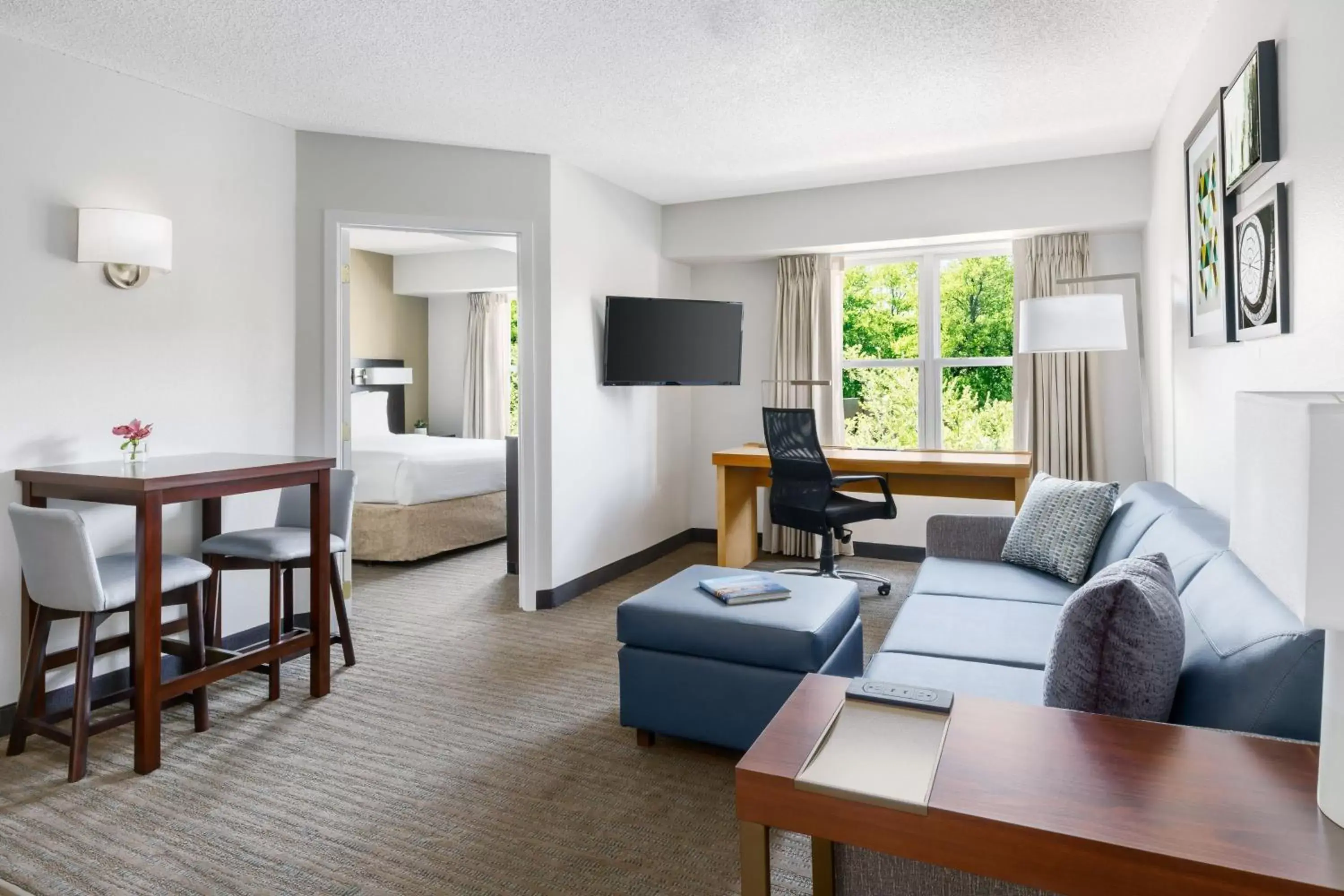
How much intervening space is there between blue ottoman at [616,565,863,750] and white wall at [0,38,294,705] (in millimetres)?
1996

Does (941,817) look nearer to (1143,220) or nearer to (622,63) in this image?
(622,63)

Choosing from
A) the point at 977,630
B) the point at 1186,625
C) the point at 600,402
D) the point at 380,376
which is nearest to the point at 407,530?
the point at 600,402

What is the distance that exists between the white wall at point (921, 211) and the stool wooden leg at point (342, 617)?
3255 mm

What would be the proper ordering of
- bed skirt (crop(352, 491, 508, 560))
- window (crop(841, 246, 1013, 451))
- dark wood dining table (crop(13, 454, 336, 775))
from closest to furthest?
dark wood dining table (crop(13, 454, 336, 775)) → window (crop(841, 246, 1013, 451)) → bed skirt (crop(352, 491, 508, 560))

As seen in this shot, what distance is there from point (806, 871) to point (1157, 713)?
0.91 metres

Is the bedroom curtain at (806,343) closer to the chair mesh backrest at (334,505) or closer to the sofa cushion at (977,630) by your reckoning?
the sofa cushion at (977,630)

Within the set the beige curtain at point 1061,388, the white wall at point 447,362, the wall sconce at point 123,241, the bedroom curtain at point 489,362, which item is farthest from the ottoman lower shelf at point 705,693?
the white wall at point 447,362

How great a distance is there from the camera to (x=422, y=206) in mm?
4062

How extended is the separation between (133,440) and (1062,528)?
3.49m

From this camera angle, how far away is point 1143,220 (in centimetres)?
438

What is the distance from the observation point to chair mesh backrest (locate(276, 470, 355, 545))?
345cm

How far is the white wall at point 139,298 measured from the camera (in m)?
2.79

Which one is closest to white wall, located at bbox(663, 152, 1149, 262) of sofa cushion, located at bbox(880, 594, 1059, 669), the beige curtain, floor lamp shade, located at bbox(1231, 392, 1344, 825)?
the beige curtain

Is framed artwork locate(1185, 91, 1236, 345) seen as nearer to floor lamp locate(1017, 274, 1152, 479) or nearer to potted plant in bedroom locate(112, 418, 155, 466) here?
floor lamp locate(1017, 274, 1152, 479)
